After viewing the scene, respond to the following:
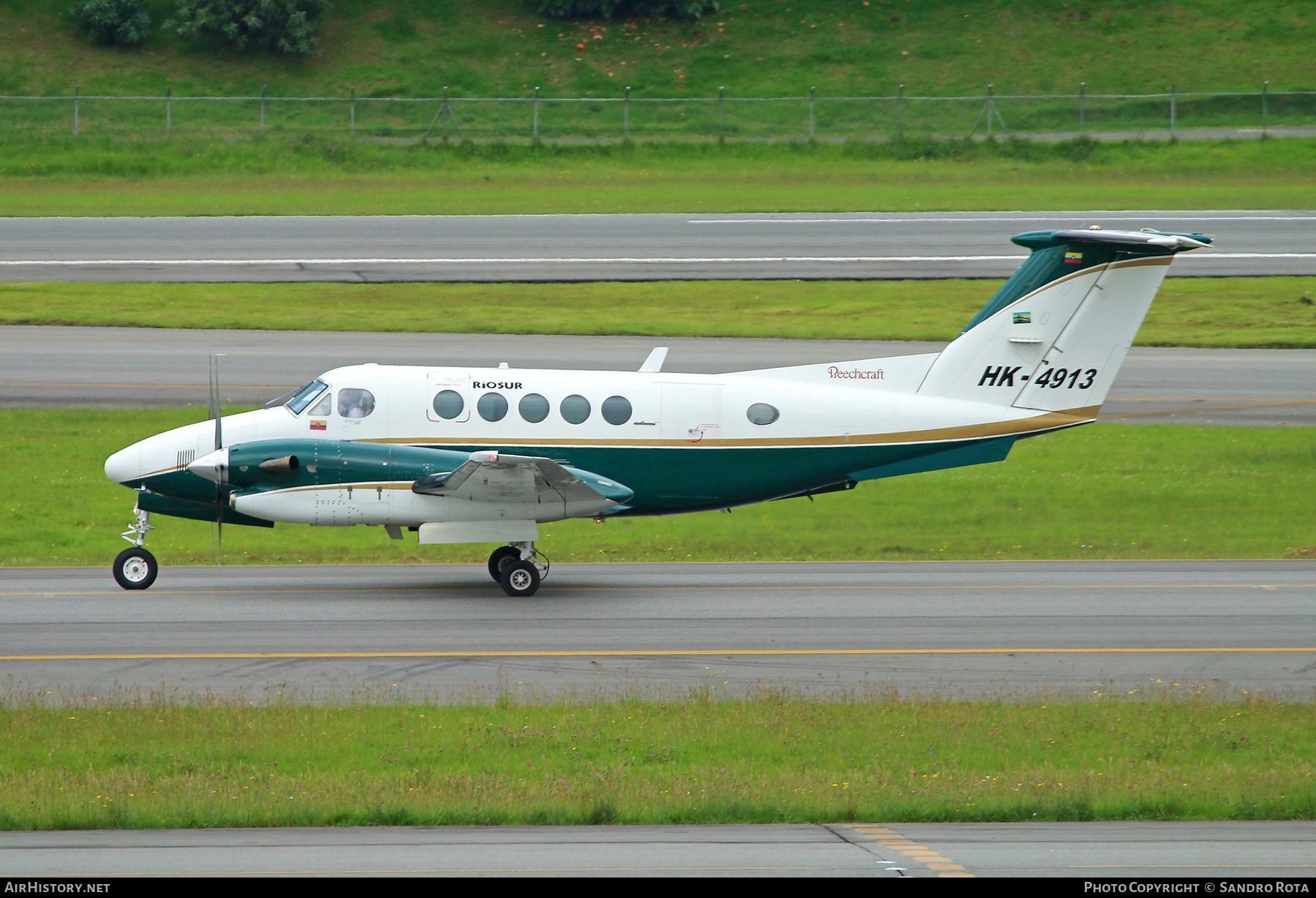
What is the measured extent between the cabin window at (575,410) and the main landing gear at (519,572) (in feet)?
5.93

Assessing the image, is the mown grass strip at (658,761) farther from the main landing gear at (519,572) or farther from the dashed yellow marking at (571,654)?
the main landing gear at (519,572)

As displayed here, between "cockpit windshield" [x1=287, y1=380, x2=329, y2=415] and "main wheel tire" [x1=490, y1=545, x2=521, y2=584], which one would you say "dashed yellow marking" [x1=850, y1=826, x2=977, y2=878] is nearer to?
"main wheel tire" [x1=490, y1=545, x2=521, y2=584]

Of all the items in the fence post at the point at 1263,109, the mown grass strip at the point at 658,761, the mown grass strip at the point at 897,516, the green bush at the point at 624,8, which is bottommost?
the mown grass strip at the point at 658,761

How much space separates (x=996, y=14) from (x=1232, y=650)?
199 ft

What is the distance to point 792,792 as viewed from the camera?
36.4 ft

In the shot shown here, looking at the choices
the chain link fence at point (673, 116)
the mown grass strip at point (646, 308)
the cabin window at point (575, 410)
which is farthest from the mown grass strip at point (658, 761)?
the chain link fence at point (673, 116)

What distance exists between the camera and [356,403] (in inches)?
739

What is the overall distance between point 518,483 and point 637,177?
36.5m

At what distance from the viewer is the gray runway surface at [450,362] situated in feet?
98.8

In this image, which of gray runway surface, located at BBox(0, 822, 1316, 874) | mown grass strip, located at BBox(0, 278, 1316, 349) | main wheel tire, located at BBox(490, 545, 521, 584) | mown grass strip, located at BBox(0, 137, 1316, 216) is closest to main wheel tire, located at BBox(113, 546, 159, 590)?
main wheel tire, located at BBox(490, 545, 521, 584)

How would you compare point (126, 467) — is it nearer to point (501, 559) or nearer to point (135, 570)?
point (135, 570)
